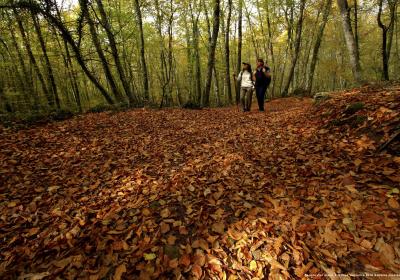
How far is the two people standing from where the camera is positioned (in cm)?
888

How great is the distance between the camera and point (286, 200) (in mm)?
3043

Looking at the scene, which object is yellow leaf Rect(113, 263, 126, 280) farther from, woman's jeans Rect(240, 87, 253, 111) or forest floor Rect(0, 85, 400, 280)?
woman's jeans Rect(240, 87, 253, 111)

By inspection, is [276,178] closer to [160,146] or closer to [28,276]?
[160,146]

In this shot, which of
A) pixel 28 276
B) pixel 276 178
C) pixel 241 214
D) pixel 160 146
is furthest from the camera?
pixel 160 146

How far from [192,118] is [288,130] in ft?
12.7

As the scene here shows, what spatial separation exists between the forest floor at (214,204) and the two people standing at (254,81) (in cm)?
389

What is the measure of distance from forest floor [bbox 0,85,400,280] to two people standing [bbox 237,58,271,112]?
389cm

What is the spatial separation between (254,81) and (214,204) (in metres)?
7.23

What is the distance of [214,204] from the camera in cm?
317

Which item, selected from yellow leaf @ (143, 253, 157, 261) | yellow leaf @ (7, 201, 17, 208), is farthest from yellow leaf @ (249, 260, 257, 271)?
yellow leaf @ (7, 201, 17, 208)

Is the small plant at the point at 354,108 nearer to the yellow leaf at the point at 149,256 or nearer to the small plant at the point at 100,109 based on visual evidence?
the yellow leaf at the point at 149,256

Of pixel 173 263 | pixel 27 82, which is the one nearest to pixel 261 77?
pixel 173 263

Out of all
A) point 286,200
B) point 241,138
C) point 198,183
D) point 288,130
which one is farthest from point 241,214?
point 288,130

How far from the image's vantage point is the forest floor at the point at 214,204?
2.29 metres
